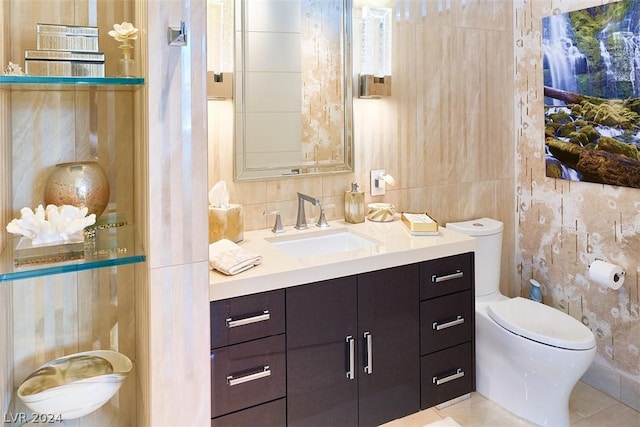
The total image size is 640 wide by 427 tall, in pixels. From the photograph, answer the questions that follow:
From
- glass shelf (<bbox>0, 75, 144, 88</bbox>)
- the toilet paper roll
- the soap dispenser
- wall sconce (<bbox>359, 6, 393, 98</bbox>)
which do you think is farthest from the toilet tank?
glass shelf (<bbox>0, 75, 144, 88</bbox>)

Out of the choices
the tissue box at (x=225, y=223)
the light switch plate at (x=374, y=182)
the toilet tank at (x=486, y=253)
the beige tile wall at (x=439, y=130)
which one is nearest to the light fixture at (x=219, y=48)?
the beige tile wall at (x=439, y=130)

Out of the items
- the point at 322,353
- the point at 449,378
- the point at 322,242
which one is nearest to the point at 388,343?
the point at 322,353

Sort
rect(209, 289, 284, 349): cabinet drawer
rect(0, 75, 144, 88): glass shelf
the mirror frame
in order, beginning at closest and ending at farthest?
rect(0, 75, 144, 88): glass shelf → rect(209, 289, 284, 349): cabinet drawer → the mirror frame

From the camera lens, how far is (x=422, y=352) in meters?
1.95

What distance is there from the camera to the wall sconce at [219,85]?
188 centimetres

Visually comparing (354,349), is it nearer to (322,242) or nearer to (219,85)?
(322,242)

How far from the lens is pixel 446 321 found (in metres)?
2.00

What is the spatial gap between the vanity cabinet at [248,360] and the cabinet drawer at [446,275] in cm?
64

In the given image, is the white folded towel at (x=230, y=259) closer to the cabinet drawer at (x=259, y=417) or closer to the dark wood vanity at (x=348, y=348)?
the dark wood vanity at (x=348, y=348)

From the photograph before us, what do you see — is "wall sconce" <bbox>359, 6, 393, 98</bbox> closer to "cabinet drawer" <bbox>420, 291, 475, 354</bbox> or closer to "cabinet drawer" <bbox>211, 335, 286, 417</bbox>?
"cabinet drawer" <bbox>420, 291, 475, 354</bbox>

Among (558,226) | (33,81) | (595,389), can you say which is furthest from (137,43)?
(595,389)

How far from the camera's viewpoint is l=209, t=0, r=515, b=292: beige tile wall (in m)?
2.27

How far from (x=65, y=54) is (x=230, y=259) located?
2.52 feet

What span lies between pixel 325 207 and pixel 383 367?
0.79 meters
